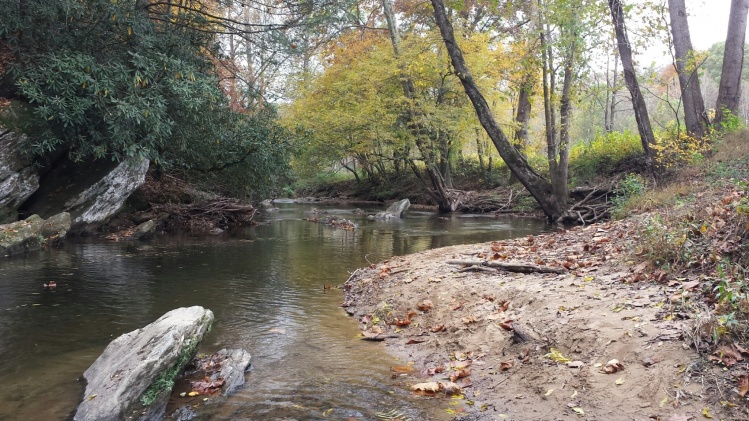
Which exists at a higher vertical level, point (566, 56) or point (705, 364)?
point (566, 56)

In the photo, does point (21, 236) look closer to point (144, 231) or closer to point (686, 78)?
point (144, 231)

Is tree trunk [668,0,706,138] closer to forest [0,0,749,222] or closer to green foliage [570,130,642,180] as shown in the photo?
forest [0,0,749,222]

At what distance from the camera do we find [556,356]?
12.7 ft

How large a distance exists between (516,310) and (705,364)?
1906mm

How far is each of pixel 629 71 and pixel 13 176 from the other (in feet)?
50.1

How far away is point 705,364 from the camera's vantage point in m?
3.13

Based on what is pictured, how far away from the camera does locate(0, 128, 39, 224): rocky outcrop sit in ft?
35.2

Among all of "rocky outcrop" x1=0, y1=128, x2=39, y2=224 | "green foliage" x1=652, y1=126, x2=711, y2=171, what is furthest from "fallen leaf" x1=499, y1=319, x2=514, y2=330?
"rocky outcrop" x1=0, y1=128, x2=39, y2=224

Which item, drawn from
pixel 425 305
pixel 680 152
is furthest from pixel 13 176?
pixel 680 152

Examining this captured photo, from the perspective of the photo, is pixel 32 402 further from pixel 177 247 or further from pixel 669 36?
pixel 669 36

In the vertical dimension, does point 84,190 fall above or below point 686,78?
below

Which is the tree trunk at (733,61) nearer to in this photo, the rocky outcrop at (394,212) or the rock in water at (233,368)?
the rocky outcrop at (394,212)

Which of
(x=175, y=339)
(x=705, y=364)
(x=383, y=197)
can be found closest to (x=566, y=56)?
(x=705, y=364)

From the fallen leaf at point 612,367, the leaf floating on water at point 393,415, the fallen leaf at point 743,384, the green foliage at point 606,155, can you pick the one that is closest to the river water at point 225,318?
the leaf floating on water at point 393,415
